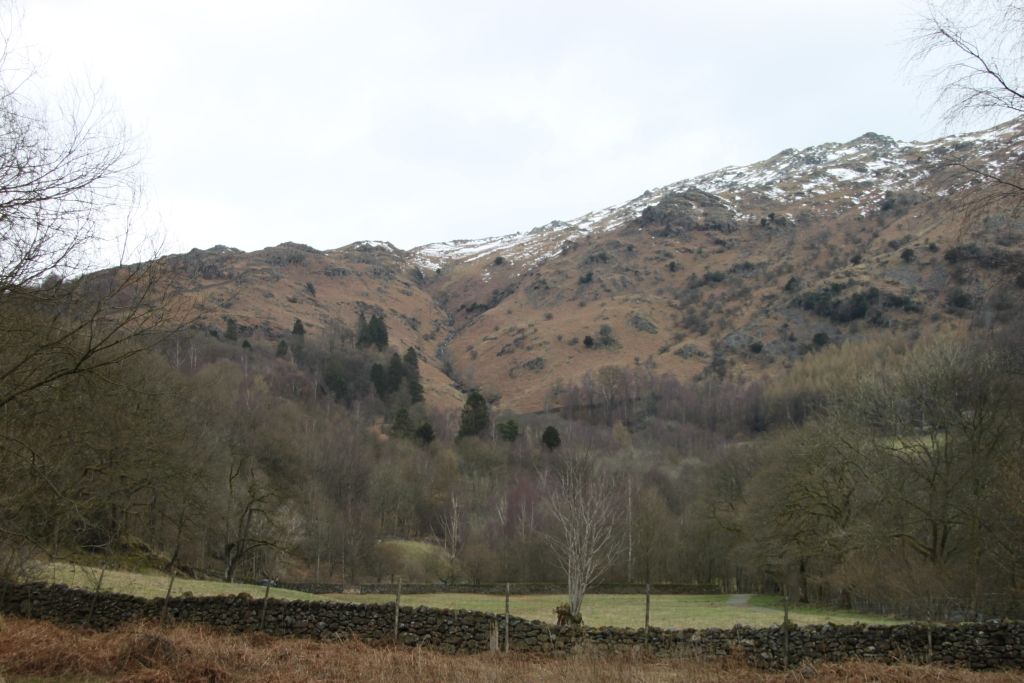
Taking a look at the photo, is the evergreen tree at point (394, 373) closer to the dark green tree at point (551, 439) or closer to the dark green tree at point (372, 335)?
the dark green tree at point (372, 335)

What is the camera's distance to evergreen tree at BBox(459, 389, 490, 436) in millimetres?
112812

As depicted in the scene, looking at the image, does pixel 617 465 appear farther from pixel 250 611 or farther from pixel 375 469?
pixel 250 611

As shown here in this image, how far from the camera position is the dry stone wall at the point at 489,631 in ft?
54.6

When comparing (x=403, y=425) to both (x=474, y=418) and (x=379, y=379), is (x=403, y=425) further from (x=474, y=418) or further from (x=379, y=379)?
(x=379, y=379)

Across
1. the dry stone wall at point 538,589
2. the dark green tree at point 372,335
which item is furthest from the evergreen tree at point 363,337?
the dry stone wall at point 538,589

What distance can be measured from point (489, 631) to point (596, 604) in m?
32.7

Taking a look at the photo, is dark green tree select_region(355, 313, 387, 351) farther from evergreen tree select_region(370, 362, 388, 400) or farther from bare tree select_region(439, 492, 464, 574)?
bare tree select_region(439, 492, 464, 574)

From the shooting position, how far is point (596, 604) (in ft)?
160

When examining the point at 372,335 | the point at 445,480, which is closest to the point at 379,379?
the point at 372,335

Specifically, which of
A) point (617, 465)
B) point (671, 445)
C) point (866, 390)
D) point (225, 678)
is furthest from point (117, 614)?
point (671, 445)

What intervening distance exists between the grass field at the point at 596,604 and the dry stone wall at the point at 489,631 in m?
1.63

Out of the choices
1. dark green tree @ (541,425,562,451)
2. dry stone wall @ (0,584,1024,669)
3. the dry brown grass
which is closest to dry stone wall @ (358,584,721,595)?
dry stone wall @ (0,584,1024,669)

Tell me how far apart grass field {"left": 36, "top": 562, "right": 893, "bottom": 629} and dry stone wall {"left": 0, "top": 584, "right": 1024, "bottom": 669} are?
1626 mm

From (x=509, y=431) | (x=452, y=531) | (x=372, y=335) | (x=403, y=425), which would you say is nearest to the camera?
(x=452, y=531)
